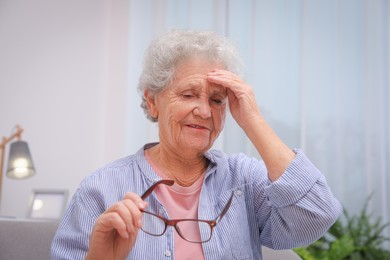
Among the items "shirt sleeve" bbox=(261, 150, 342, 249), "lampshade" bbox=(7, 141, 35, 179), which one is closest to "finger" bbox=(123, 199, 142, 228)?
"shirt sleeve" bbox=(261, 150, 342, 249)

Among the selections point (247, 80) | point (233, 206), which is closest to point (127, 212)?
point (233, 206)

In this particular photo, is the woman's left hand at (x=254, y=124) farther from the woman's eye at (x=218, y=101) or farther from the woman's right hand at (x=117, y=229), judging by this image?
the woman's right hand at (x=117, y=229)

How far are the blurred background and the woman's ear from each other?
6.59 feet

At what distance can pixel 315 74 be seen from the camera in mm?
3443

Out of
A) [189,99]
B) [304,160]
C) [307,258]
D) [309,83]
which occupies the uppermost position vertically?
[309,83]

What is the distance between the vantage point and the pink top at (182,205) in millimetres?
1242

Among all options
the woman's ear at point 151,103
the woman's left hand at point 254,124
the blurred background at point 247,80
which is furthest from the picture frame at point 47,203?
the woman's left hand at point 254,124

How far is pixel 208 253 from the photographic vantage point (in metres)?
1.23

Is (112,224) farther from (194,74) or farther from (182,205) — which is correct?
(194,74)

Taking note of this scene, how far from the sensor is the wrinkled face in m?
1.28

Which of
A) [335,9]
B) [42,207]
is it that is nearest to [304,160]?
[42,207]

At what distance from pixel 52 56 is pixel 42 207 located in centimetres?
110

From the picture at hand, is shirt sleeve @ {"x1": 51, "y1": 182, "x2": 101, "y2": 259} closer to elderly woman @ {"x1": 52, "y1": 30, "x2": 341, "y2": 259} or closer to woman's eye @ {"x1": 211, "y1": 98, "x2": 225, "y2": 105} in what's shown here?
elderly woman @ {"x1": 52, "y1": 30, "x2": 341, "y2": 259}

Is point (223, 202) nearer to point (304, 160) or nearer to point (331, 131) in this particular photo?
point (304, 160)
